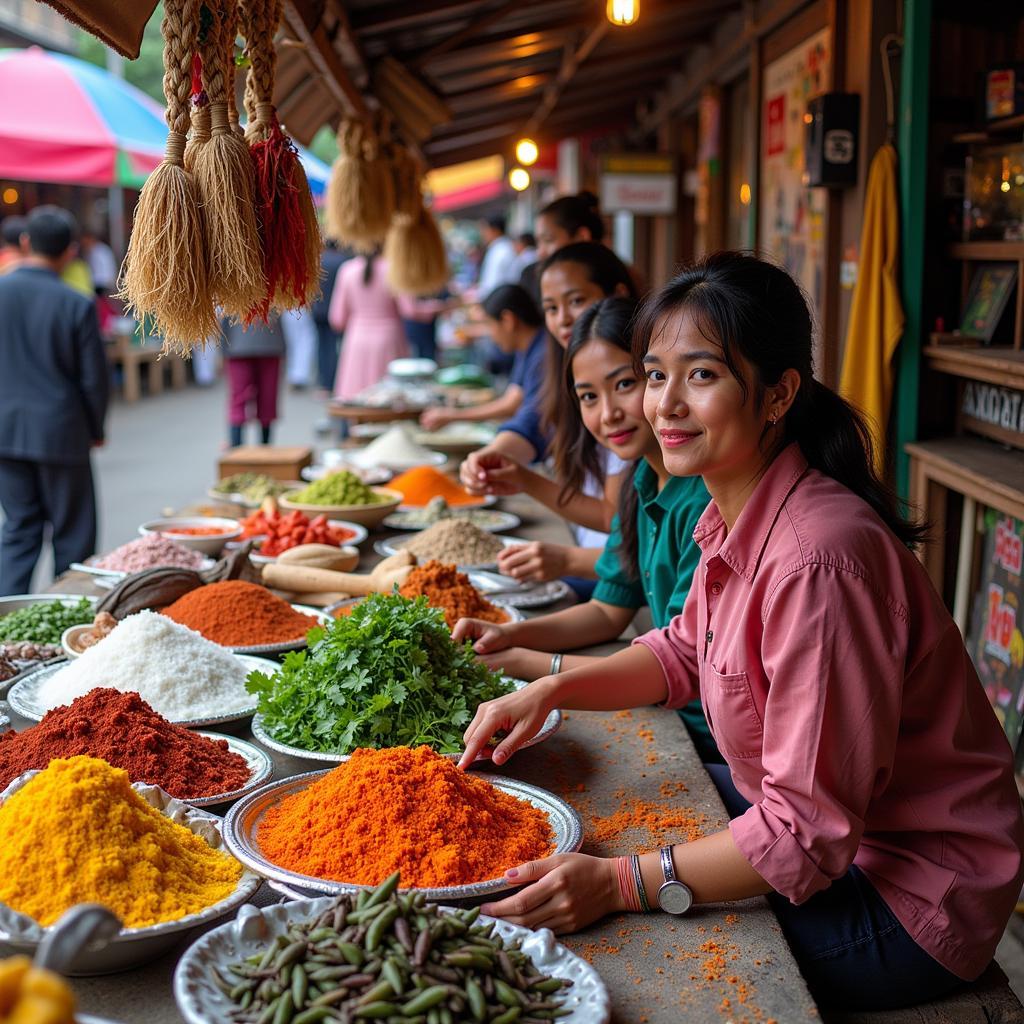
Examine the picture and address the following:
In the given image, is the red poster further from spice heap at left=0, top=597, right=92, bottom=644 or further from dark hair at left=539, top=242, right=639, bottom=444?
spice heap at left=0, top=597, right=92, bottom=644

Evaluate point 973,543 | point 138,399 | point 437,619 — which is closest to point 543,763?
point 437,619

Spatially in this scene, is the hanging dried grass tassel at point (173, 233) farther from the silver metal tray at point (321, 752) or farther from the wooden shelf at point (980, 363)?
the wooden shelf at point (980, 363)

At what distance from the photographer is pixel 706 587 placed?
1676 millimetres

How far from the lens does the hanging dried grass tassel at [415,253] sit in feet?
19.9

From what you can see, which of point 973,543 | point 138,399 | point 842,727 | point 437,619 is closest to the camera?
point 842,727

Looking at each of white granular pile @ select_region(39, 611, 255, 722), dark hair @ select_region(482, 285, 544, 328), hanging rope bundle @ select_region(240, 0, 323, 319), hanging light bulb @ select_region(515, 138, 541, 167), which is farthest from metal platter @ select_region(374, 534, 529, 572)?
hanging light bulb @ select_region(515, 138, 541, 167)

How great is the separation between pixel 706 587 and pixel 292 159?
1029 mm

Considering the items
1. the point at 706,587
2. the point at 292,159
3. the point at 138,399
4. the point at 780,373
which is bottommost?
the point at 138,399

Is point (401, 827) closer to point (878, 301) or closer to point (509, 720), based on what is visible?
point (509, 720)

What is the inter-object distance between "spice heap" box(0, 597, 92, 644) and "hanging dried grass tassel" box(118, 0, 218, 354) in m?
1.02

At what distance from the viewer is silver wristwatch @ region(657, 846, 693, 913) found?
4.84 feet

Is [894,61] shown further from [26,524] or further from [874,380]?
[26,524]

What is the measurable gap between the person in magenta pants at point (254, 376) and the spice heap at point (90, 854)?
7018mm

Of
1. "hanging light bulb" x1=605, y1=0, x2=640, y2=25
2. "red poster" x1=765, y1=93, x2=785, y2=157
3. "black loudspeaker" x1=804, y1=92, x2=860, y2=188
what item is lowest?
"black loudspeaker" x1=804, y1=92, x2=860, y2=188
